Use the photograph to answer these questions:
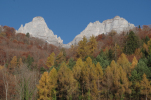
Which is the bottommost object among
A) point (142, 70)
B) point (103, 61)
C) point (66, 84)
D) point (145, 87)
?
point (145, 87)

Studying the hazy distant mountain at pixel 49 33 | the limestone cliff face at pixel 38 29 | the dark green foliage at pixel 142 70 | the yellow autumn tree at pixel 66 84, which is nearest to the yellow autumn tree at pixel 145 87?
the dark green foliage at pixel 142 70

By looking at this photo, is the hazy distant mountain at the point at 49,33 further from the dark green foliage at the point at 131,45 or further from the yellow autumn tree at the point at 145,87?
the yellow autumn tree at the point at 145,87

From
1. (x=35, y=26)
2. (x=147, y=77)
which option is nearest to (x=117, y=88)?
(x=147, y=77)

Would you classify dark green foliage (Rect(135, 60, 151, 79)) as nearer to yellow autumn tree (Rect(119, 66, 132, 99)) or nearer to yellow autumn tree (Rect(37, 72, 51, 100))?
yellow autumn tree (Rect(119, 66, 132, 99))

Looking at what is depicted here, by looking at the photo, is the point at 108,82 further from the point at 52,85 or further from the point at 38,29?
the point at 38,29

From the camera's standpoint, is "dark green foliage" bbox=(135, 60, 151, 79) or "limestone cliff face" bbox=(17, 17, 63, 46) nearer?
"dark green foliage" bbox=(135, 60, 151, 79)

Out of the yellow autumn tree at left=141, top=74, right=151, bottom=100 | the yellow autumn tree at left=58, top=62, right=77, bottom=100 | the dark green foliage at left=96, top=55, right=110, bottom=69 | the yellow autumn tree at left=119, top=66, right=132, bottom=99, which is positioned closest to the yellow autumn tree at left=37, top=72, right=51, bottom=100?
the yellow autumn tree at left=58, top=62, right=77, bottom=100

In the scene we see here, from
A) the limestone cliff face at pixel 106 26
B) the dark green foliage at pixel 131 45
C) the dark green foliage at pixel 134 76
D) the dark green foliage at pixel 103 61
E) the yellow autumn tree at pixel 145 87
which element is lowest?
the yellow autumn tree at pixel 145 87

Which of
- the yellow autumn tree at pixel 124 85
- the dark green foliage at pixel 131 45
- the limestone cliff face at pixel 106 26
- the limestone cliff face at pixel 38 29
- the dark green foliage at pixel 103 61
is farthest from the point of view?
the limestone cliff face at pixel 38 29

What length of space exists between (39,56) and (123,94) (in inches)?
1691

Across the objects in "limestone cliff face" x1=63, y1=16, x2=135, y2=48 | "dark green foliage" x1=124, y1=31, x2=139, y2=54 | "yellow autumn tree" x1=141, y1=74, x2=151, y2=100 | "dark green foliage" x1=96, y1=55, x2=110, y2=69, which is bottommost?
"yellow autumn tree" x1=141, y1=74, x2=151, y2=100

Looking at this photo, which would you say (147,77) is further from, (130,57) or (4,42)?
(4,42)

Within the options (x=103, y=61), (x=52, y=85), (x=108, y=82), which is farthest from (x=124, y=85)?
(x=52, y=85)

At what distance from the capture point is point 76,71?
101 feet
